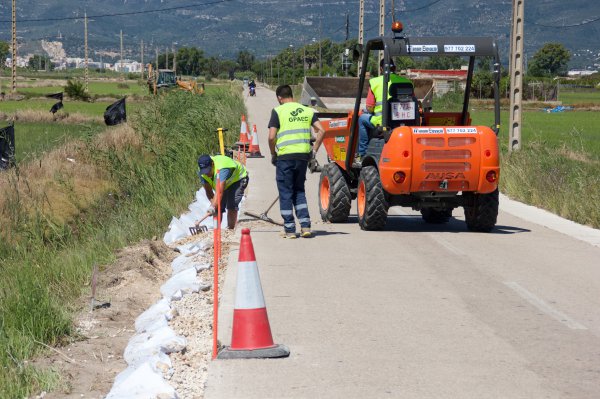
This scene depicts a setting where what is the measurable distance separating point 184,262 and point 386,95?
152 inches

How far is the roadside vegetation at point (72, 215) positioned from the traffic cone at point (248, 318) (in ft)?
4.56

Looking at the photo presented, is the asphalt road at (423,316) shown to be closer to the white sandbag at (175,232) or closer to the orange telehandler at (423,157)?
the orange telehandler at (423,157)

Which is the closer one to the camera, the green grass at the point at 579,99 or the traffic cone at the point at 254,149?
the traffic cone at the point at 254,149

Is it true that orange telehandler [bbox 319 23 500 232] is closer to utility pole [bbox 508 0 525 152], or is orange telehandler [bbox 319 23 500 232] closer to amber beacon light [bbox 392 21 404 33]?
amber beacon light [bbox 392 21 404 33]

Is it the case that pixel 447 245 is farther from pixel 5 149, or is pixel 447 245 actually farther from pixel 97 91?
pixel 97 91

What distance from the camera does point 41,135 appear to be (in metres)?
40.7

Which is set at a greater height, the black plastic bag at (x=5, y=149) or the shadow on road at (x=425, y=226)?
the black plastic bag at (x=5, y=149)

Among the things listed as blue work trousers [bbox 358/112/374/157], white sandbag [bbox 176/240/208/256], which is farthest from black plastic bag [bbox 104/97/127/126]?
white sandbag [bbox 176/240/208/256]

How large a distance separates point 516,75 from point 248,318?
68.5 ft

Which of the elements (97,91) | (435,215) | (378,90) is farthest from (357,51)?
(97,91)

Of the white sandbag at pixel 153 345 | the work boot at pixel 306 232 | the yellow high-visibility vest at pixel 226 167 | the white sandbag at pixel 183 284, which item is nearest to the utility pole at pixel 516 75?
the yellow high-visibility vest at pixel 226 167

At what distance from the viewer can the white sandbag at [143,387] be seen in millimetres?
7211

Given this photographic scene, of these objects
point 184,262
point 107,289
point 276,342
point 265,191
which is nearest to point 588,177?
point 265,191

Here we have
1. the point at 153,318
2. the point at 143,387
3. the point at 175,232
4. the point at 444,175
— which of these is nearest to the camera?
the point at 143,387
